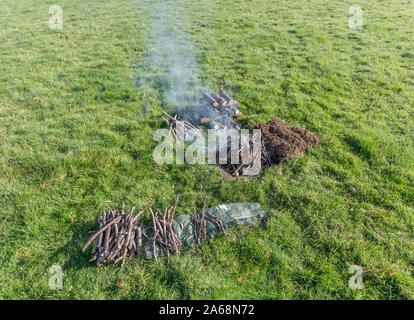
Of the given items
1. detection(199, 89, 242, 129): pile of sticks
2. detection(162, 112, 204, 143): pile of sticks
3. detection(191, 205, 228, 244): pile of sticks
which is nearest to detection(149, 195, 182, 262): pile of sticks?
detection(191, 205, 228, 244): pile of sticks

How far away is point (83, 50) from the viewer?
1229 centimetres

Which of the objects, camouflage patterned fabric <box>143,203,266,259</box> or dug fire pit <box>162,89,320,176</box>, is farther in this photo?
dug fire pit <box>162,89,320,176</box>

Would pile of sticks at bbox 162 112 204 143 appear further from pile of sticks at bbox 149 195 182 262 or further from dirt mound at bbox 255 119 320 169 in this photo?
pile of sticks at bbox 149 195 182 262

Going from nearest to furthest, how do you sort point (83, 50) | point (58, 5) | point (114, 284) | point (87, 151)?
point (114, 284), point (87, 151), point (83, 50), point (58, 5)

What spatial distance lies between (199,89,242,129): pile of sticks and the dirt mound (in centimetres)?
91

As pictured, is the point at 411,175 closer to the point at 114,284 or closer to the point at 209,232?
the point at 209,232

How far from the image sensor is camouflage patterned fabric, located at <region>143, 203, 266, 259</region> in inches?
193

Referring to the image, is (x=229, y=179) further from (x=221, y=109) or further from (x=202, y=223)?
(x=221, y=109)

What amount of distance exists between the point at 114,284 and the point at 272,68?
972cm

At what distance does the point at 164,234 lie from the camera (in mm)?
4922

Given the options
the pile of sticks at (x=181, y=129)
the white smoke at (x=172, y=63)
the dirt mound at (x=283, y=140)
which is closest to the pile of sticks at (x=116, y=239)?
the pile of sticks at (x=181, y=129)

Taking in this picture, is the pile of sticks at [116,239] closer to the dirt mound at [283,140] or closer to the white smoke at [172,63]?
the dirt mound at [283,140]
